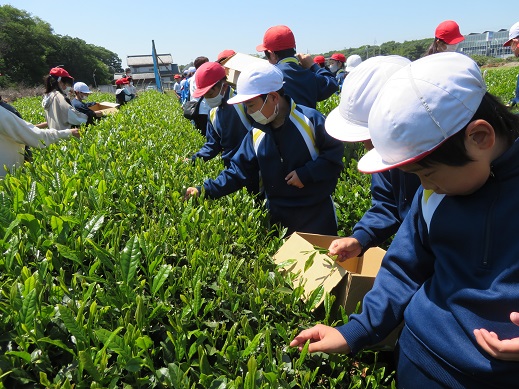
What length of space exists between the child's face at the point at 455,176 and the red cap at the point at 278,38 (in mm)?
3982

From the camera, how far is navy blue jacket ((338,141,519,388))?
4.14 ft

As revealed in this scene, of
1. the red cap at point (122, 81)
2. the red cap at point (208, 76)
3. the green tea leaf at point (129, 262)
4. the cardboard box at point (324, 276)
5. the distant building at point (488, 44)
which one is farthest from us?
the distant building at point (488, 44)

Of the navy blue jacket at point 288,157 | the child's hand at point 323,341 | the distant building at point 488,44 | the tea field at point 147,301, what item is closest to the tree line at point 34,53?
the navy blue jacket at point 288,157

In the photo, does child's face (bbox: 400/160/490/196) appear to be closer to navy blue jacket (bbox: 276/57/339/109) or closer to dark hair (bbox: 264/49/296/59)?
navy blue jacket (bbox: 276/57/339/109)

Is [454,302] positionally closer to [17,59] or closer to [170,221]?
[170,221]

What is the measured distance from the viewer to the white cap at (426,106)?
1174 mm

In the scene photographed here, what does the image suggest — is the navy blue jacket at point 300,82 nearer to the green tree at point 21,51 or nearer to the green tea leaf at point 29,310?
the green tea leaf at point 29,310

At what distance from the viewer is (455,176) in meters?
1.28

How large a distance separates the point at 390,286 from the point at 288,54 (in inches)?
157

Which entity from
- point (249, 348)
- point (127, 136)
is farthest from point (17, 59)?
point (249, 348)

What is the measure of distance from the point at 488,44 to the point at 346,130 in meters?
102

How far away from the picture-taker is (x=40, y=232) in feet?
6.35

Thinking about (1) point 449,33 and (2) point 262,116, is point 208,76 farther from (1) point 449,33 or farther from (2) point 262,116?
(1) point 449,33

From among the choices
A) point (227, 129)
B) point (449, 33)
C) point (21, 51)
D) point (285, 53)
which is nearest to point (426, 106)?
point (227, 129)
